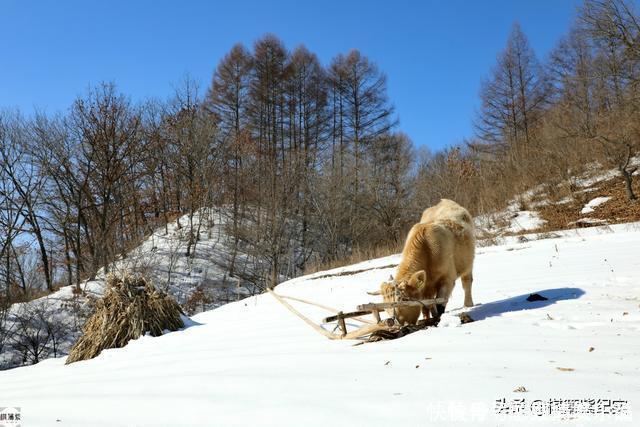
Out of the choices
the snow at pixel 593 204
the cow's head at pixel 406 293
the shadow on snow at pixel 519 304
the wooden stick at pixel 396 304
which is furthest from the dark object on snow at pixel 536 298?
the snow at pixel 593 204

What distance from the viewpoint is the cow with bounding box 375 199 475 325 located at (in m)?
5.03

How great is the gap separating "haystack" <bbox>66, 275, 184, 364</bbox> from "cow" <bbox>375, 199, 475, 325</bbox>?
4.54m

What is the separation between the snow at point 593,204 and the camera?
17031 mm

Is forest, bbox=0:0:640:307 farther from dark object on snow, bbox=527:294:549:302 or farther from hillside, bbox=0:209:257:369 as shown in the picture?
dark object on snow, bbox=527:294:549:302

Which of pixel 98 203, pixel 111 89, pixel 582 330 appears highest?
pixel 111 89

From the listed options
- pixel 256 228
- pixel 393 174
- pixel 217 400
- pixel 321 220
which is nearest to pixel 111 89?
pixel 256 228

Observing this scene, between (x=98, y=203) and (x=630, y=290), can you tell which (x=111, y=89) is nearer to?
(x=98, y=203)

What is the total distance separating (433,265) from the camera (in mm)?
5531

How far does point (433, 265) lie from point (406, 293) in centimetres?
72

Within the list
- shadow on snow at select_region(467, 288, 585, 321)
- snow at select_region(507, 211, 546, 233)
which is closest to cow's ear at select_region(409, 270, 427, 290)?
shadow on snow at select_region(467, 288, 585, 321)

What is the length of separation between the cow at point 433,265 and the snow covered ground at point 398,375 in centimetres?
48

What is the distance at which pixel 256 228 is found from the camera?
29047 mm

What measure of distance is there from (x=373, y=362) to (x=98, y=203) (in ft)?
94.2

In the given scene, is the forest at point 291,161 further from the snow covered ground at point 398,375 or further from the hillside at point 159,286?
the snow covered ground at point 398,375
